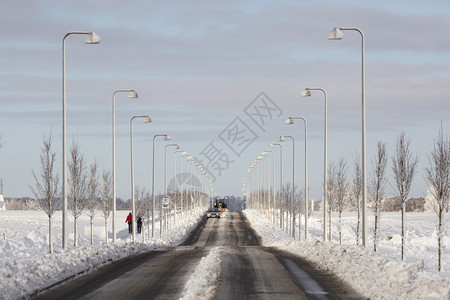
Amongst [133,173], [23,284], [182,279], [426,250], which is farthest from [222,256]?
[426,250]

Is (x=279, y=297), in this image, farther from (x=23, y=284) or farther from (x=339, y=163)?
(x=339, y=163)

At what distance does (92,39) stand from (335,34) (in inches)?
375

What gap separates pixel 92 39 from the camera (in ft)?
88.9

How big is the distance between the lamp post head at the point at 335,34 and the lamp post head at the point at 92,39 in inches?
359

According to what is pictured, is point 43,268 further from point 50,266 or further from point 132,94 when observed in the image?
point 132,94

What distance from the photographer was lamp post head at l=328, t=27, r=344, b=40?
2828cm

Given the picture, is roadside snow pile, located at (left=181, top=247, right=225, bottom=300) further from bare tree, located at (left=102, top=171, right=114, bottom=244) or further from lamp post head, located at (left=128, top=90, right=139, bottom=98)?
bare tree, located at (left=102, top=171, right=114, bottom=244)

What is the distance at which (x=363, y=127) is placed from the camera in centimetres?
2884

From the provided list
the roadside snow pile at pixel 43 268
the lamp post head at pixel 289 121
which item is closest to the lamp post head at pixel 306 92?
the lamp post head at pixel 289 121

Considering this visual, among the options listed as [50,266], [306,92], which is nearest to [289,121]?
[306,92]

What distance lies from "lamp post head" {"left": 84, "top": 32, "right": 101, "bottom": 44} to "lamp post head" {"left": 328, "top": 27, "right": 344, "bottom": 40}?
29.9ft

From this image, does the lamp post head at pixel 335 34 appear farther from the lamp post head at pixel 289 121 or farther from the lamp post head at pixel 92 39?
the lamp post head at pixel 289 121

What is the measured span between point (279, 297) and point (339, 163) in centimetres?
4702

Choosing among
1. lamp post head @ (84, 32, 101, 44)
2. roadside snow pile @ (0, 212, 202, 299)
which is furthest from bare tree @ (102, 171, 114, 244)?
lamp post head @ (84, 32, 101, 44)
